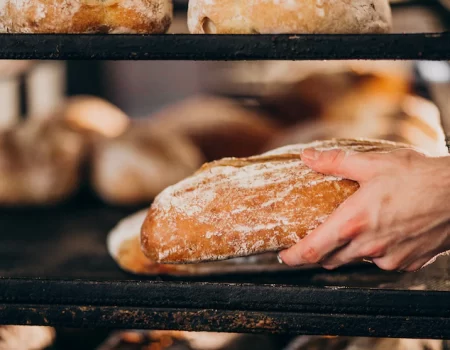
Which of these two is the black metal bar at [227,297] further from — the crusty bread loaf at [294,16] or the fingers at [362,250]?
the crusty bread loaf at [294,16]

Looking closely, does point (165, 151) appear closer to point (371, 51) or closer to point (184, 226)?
point (184, 226)

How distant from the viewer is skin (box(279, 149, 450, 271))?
82 centimetres

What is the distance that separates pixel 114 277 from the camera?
1.04 meters

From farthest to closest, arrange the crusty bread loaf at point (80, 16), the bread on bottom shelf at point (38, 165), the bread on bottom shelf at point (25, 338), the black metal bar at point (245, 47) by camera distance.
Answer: the bread on bottom shelf at point (38, 165) → the bread on bottom shelf at point (25, 338) → the crusty bread loaf at point (80, 16) → the black metal bar at point (245, 47)

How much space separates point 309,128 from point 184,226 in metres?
0.98

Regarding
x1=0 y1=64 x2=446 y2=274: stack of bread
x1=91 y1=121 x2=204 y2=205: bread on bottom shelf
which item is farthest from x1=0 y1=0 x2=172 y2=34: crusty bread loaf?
x1=91 y1=121 x2=204 y2=205: bread on bottom shelf

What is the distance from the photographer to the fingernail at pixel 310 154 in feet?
2.97

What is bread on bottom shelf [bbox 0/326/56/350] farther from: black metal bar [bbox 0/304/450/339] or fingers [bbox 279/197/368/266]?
fingers [bbox 279/197/368/266]

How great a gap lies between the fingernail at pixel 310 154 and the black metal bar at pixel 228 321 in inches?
8.6

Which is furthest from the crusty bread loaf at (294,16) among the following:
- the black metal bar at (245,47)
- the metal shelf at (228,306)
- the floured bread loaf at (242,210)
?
the metal shelf at (228,306)

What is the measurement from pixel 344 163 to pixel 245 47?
218mm

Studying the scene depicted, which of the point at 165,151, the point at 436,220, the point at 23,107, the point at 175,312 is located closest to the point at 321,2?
the point at 436,220

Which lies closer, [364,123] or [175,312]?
[175,312]

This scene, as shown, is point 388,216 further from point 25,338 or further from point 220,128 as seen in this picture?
point 220,128
